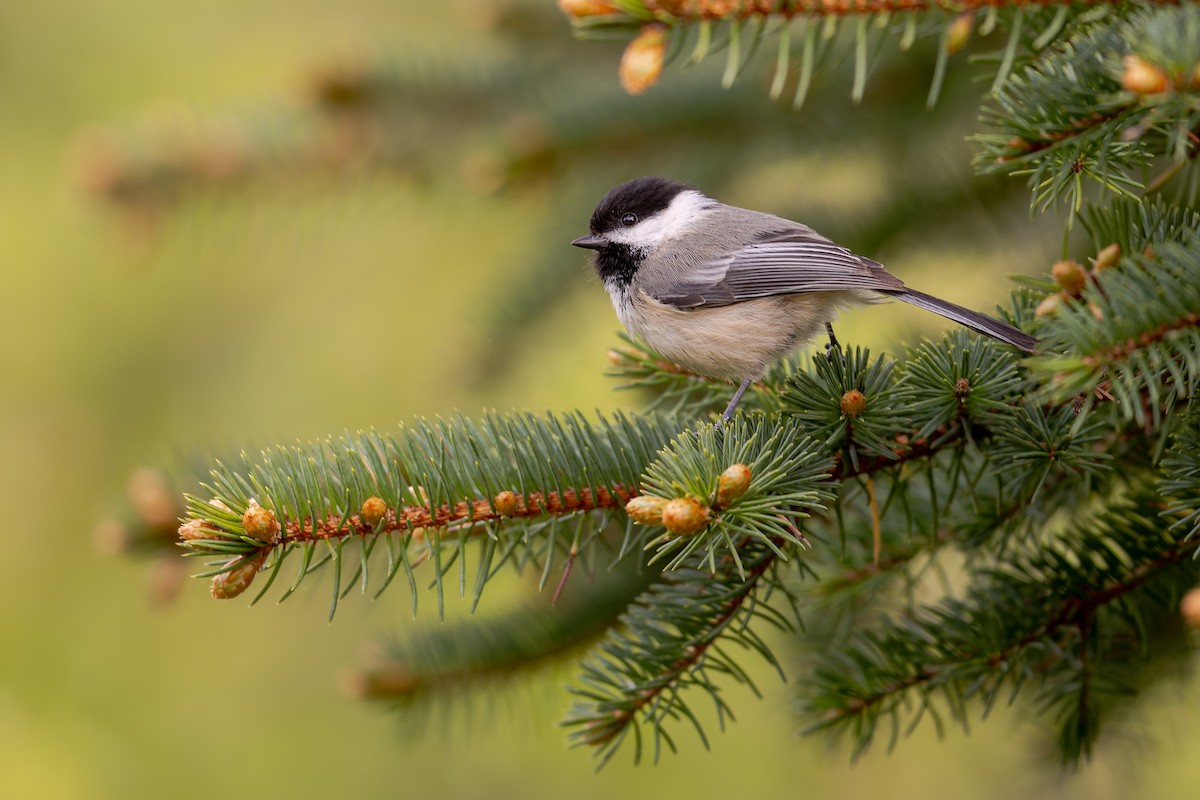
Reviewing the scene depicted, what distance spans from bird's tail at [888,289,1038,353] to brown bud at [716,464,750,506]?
1.29 feet

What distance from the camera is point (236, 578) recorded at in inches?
→ 40.7

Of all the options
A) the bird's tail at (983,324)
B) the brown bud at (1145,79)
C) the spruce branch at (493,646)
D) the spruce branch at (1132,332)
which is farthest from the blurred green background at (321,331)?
the brown bud at (1145,79)

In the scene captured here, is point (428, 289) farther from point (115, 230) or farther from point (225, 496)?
point (225, 496)

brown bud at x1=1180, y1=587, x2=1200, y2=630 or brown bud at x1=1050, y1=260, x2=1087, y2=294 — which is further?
brown bud at x1=1050, y1=260, x2=1087, y2=294

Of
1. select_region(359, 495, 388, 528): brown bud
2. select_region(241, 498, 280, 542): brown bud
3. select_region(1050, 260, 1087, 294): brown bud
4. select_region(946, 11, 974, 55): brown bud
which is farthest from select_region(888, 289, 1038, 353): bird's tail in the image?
select_region(241, 498, 280, 542): brown bud

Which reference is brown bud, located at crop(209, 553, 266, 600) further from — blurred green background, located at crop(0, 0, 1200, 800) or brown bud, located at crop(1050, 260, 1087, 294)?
brown bud, located at crop(1050, 260, 1087, 294)

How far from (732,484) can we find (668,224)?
3.90 ft

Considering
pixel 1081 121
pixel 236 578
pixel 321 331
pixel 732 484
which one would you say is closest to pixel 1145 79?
pixel 1081 121

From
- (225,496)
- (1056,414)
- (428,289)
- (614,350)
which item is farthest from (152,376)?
(1056,414)

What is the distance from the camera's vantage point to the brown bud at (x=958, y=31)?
3.56 feet

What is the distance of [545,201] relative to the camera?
7.82 feet

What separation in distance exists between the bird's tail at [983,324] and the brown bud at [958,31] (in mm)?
341

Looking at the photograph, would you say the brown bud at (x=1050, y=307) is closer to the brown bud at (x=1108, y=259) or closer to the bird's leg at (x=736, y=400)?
the brown bud at (x=1108, y=259)

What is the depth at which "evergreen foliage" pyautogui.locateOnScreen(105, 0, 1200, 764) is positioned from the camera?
1.04 m
